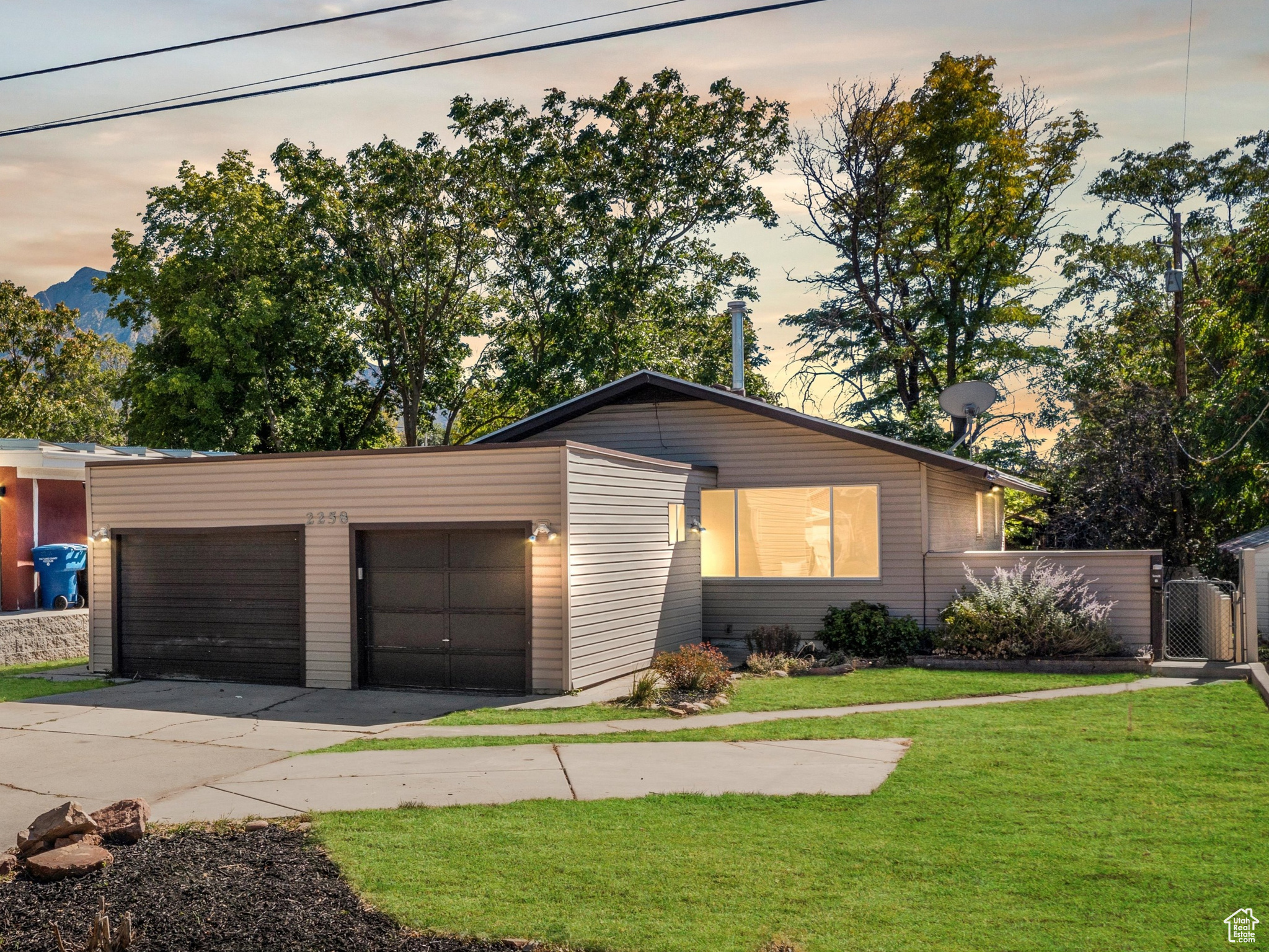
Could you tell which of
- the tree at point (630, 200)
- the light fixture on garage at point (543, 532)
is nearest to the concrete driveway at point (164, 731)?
the light fixture on garage at point (543, 532)

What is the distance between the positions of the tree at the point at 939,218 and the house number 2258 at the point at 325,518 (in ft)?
56.3

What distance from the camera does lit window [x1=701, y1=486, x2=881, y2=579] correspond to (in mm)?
15500

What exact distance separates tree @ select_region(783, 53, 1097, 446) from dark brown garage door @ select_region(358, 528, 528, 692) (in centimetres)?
1648

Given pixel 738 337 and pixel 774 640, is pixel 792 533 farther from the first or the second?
pixel 738 337

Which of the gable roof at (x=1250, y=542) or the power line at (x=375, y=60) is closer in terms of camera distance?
the power line at (x=375, y=60)

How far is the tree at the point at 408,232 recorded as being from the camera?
2836cm

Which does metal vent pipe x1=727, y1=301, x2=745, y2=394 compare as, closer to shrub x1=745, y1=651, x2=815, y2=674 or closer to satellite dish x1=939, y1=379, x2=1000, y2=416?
satellite dish x1=939, y1=379, x2=1000, y2=416

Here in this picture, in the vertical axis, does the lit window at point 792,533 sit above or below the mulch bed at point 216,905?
above

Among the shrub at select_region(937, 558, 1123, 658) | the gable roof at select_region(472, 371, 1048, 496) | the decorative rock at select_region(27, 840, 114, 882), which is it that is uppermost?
the gable roof at select_region(472, 371, 1048, 496)

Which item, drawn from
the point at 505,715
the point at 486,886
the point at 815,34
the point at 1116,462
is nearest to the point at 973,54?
the point at 1116,462

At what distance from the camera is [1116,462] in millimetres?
21500

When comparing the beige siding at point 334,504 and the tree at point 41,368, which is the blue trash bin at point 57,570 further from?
the tree at point 41,368

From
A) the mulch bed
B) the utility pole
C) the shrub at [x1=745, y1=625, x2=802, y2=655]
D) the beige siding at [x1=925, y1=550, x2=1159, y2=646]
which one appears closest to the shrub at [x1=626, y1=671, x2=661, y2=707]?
the shrub at [x1=745, y1=625, x2=802, y2=655]

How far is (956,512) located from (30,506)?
15.3 metres
